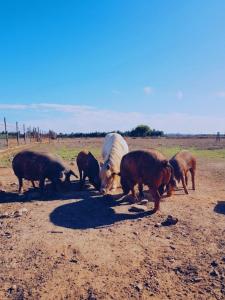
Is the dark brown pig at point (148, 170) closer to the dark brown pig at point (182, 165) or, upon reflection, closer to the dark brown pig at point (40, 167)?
the dark brown pig at point (182, 165)

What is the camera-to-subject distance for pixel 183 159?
421 inches

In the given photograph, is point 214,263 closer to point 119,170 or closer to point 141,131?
point 119,170

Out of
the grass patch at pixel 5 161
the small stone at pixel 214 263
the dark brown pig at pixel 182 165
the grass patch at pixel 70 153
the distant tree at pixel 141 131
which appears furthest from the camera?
the distant tree at pixel 141 131

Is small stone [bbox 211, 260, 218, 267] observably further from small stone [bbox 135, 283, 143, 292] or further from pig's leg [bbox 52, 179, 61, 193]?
pig's leg [bbox 52, 179, 61, 193]

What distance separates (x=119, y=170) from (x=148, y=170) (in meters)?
2.21

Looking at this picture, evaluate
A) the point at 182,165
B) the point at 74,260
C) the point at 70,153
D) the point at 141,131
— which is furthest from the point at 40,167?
the point at 141,131

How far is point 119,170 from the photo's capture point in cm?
1012

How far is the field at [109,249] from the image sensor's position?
4355mm

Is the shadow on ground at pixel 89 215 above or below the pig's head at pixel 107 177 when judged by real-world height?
below

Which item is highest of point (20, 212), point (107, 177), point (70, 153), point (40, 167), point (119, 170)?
point (40, 167)

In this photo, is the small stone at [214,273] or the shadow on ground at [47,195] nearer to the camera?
the small stone at [214,273]

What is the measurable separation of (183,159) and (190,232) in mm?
4646

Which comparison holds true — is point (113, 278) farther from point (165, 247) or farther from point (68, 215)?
point (68, 215)

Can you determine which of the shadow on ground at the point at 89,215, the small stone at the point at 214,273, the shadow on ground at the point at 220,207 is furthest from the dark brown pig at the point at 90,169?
the small stone at the point at 214,273
